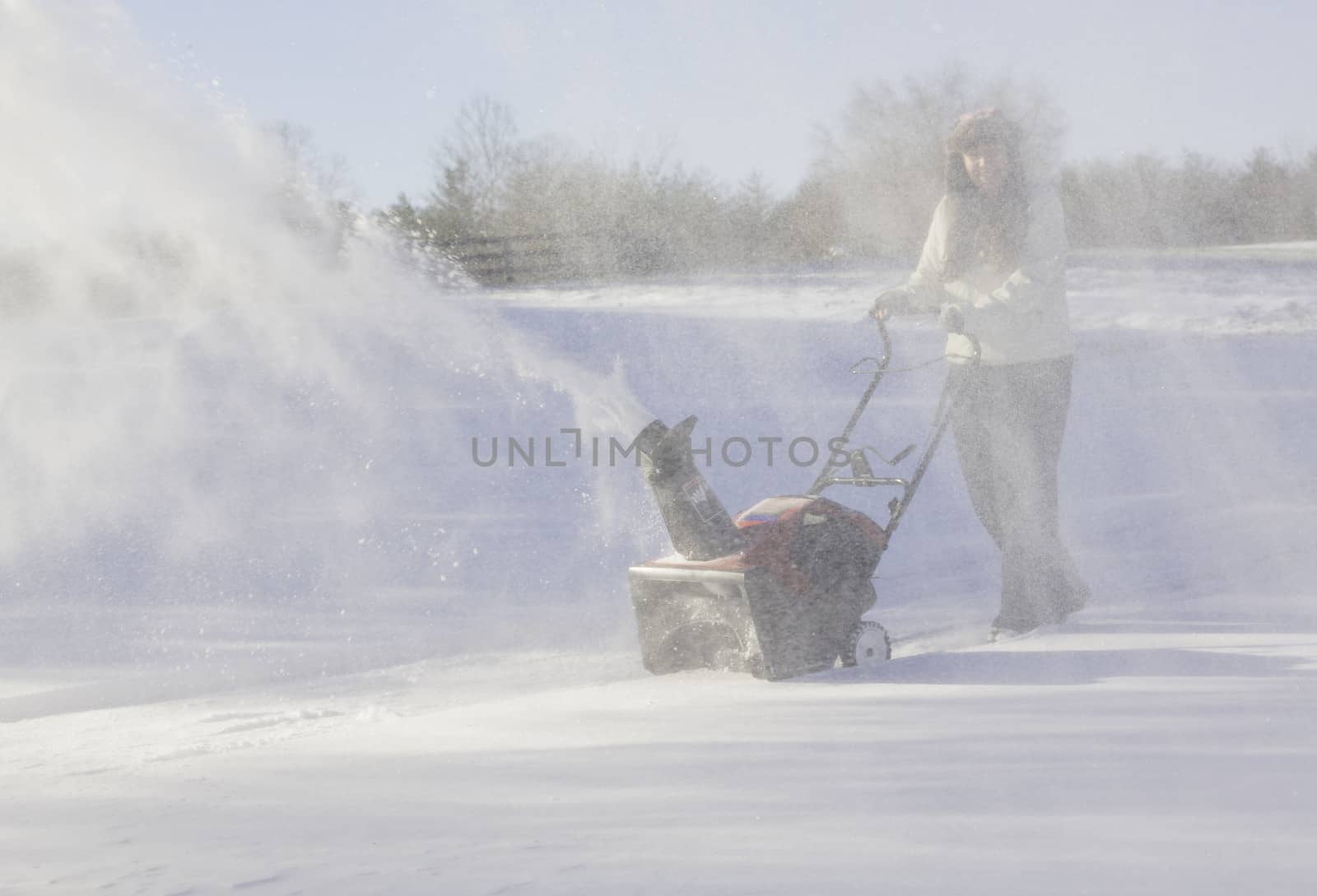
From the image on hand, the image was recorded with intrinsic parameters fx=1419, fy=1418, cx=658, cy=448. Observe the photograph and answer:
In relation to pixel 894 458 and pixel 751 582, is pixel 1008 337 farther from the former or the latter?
pixel 751 582

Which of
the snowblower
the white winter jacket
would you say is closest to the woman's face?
the white winter jacket

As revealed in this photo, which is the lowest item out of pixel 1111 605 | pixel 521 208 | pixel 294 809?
pixel 1111 605

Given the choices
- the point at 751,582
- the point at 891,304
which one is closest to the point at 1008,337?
the point at 891,304

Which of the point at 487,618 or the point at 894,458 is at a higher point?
the point at 894,458

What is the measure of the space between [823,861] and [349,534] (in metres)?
5.43

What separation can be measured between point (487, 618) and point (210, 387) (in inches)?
242

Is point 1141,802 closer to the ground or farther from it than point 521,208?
closer to the ground

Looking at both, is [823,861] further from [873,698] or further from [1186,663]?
[1186,663]

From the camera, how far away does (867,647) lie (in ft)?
14.0

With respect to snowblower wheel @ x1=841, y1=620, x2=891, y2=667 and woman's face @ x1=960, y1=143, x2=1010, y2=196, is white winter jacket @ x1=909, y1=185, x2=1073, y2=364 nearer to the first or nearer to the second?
woman's face @ x1=960, y1=143, x2=1010, y2=196

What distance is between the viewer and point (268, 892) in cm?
218

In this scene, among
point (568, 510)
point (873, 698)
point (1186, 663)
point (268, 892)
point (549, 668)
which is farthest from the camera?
point (568, 510)

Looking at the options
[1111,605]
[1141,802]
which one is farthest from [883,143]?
[1141,802]

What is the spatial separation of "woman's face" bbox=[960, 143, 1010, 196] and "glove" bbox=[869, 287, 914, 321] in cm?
43
